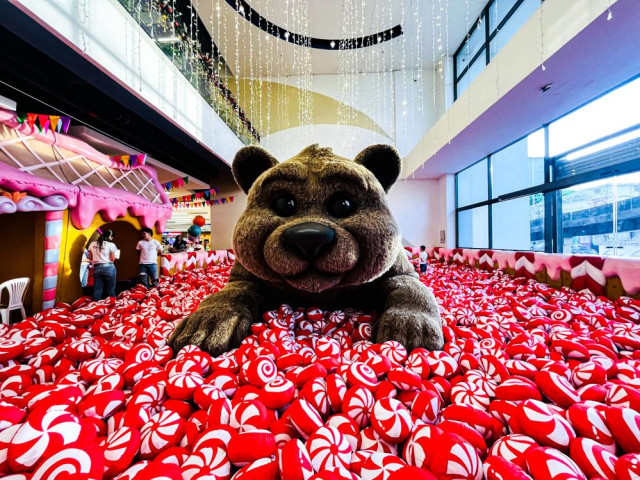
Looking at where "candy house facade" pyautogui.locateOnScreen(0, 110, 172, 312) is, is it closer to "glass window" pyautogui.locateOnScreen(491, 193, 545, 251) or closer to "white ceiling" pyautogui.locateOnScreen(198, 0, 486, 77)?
"white ceiling" pyautogui.locateOnScreen(198, 0, 486, 77)

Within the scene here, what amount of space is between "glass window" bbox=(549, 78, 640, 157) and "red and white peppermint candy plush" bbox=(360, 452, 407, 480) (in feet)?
12.4

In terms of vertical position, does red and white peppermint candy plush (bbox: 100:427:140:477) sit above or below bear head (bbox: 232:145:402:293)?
below

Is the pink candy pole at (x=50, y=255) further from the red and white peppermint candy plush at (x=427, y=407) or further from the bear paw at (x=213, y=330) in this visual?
the red and white peppermint candy plush at (x=427, y=407)

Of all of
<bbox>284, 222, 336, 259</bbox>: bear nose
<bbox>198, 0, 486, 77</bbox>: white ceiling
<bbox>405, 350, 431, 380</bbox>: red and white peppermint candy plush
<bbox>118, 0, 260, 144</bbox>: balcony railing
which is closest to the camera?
<bbox>405, 350, 431, 380</bbox>: red and white peppermint candy plush

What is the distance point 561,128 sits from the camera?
11.8ft

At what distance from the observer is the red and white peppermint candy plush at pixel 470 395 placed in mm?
608

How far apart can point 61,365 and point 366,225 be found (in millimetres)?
1046

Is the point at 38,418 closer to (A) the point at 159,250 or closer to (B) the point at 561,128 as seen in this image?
(A) the point at 159,250

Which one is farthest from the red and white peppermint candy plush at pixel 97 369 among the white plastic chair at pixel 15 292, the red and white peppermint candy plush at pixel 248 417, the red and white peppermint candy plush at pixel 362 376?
the white plastic chair at pixel 15 292

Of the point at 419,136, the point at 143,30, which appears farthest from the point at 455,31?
the point at 143,30

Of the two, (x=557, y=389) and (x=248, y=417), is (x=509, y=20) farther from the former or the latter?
(x=248, y=417)

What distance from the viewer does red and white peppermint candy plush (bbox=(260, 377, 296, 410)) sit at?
0.61 meters

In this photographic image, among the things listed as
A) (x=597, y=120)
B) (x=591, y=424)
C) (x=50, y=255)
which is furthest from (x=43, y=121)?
(x=597, y=120)

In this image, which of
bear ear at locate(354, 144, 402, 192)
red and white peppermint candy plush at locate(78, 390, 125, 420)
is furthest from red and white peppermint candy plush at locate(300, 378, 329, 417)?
bear ear at locate(354, 144, 402, 192)
